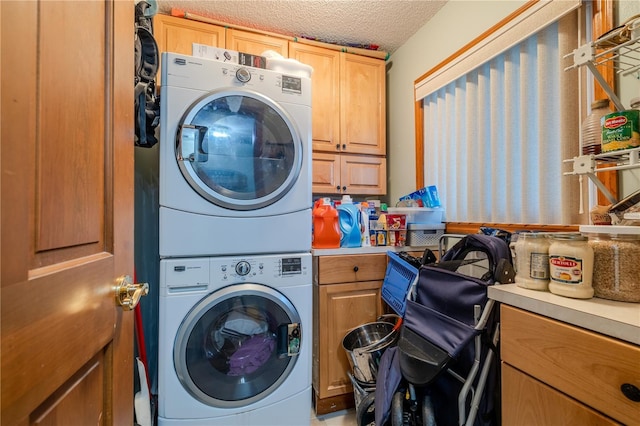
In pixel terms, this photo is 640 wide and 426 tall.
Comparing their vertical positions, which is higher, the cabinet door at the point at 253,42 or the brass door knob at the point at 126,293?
the cabinet door at the point at 253,42

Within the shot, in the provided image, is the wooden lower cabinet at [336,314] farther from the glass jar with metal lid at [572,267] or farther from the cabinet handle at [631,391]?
the cabinet handle at [631,391]

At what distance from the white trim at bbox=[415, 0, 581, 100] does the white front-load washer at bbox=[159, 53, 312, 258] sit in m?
0.95

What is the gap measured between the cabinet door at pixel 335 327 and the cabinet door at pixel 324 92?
1020 mm

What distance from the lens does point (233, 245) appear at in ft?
4.13

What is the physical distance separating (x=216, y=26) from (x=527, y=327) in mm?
2252

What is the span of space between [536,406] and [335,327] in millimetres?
990

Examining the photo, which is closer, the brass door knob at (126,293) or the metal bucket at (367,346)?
the brass door knob at (126,293)

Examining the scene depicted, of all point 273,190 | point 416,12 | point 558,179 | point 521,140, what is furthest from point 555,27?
point 273,190

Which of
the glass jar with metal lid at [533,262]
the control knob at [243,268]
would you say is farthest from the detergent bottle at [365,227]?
the glass jar with metal lid at [533,262]

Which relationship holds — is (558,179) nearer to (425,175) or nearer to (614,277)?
(614,277)

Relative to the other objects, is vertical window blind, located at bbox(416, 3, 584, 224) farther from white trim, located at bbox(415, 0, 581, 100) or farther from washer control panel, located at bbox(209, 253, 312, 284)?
washer control panel, located at bbox(209, 253, 312, 284)

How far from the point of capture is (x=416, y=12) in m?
1.85

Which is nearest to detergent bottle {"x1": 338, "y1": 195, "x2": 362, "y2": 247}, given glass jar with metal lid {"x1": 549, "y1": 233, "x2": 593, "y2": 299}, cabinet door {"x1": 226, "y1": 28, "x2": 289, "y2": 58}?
glass jar with metal lid {"x1": 549, "y1": 233, "x2": 593, "y2": 299}

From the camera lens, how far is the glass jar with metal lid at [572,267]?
74cm
